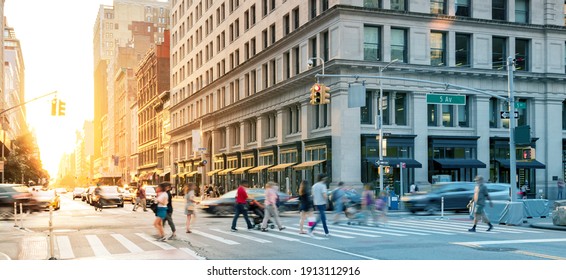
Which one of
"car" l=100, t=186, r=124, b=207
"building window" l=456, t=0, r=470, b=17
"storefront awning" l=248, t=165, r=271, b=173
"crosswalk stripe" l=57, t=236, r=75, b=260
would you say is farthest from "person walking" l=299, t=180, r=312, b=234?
"storefront awning" l=248, t=165, r=271, b=173

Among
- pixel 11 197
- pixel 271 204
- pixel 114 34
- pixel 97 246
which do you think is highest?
pixel 114 34

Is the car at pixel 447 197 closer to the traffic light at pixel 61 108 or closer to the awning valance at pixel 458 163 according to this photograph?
the awning valance at pixel 458 163

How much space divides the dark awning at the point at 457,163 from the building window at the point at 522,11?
12.5 metres

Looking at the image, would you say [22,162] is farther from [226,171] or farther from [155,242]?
[155,242]

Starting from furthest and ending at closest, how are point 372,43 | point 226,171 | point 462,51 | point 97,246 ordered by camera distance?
point 226,171 → point 462,51 → point 372,43 → point 97,246

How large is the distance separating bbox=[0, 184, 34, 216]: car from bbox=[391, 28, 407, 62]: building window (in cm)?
2723

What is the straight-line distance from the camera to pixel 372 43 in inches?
1804

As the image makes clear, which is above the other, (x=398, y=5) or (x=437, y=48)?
(x=398, y=5)

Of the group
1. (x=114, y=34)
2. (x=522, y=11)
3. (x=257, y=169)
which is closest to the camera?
(x=522, y=11)

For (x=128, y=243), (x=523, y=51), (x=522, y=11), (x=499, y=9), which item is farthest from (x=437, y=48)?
(x=128, y=243)

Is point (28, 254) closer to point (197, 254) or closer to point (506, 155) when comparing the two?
point (197, 254)

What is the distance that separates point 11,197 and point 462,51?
34.0 meters

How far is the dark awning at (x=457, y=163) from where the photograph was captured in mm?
46250
